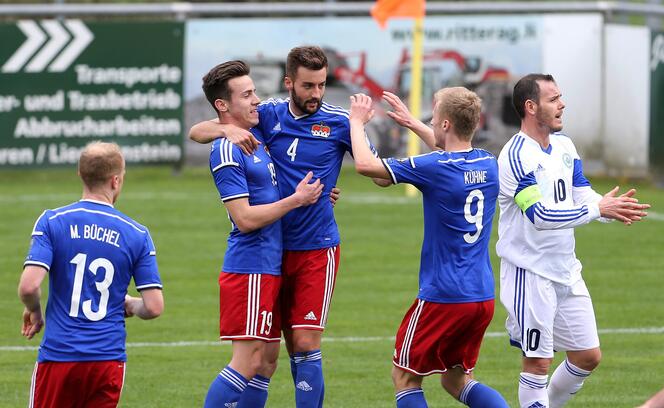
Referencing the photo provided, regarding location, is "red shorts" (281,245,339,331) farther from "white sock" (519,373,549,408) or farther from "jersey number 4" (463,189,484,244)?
"white sock" (519,373,549,408)

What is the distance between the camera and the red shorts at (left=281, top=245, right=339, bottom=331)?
762 cm

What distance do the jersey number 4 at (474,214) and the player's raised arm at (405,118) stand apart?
0.52m

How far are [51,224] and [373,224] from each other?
35.9 feet

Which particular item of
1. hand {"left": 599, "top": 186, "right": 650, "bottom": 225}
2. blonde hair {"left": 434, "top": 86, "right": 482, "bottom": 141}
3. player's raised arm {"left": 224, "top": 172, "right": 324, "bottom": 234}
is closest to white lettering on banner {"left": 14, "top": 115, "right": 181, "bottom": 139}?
player's raised arm {"left": 224, "top": 172, "right": 324, "bottom": 234}

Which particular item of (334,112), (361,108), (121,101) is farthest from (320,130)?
(121,101)

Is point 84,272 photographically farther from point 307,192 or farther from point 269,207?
point 307,192

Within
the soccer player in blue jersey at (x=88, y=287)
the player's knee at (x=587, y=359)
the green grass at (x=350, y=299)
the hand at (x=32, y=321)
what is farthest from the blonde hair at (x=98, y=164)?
the player's knee at (x=587, y=359)

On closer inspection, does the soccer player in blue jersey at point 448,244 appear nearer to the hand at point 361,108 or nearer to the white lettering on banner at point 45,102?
the hand at point 361,108

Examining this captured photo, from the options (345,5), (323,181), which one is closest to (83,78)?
(345,5)

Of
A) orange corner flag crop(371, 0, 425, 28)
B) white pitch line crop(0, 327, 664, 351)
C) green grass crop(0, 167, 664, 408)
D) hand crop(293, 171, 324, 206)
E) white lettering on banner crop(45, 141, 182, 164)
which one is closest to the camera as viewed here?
hand crop(293, 171, 324, 206)

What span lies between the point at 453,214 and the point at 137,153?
14216mm

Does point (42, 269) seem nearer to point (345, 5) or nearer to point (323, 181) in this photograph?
point (323, 181)

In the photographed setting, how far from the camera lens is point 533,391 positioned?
771 centimetres

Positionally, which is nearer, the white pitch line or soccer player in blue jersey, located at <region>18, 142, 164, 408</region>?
soccer player in blue jersey, located at <region>18, 142, 164, 408</region>
